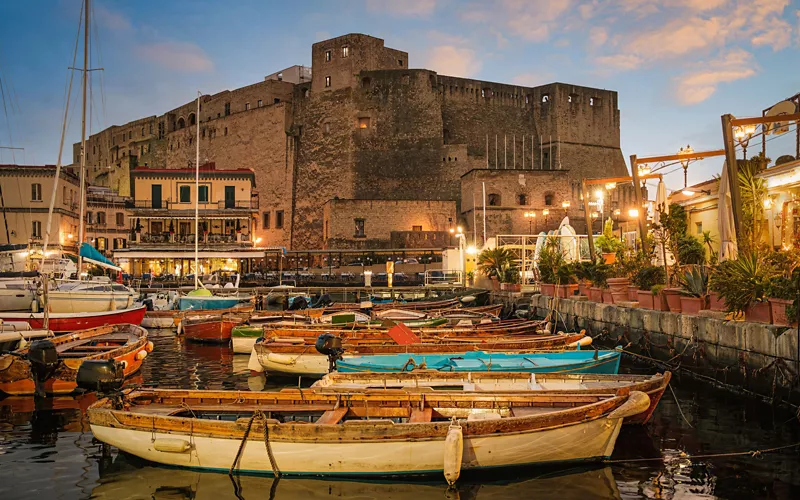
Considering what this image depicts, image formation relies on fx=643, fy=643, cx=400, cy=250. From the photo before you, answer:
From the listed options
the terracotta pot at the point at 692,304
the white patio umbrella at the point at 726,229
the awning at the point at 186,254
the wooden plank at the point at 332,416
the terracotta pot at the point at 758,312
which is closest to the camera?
the wooden plank at the point at 332,416

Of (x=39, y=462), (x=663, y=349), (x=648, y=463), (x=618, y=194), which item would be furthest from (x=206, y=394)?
(x=618, y=194)

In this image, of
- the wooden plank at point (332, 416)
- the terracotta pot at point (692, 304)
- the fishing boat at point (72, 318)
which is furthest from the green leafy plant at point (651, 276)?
the fishing boat at point (72, 318)

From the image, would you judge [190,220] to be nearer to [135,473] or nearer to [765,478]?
[135,473]

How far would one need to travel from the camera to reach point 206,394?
752 centimetres

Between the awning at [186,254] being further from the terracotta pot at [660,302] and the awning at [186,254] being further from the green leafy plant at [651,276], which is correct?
the terracotta pot at [660,302]

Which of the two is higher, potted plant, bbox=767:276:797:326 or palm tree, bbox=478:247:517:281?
palm tree, bbox=478:247:517:281

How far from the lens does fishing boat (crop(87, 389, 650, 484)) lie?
245 inches

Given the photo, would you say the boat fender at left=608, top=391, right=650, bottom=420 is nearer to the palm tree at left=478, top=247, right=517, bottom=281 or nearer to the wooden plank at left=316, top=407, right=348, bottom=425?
the wooden plank at left=316, top=407, right=348, bottom=425

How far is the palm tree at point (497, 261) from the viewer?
27.4m

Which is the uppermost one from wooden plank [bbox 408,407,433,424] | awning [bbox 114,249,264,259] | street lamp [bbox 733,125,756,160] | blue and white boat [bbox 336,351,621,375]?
street lamp [bbox 733,125,756,160]

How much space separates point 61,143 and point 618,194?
41.0 m

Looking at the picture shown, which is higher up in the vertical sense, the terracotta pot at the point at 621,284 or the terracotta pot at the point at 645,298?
the terracotta pot at the point at 621,284

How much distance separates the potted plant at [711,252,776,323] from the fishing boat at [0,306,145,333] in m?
14.6

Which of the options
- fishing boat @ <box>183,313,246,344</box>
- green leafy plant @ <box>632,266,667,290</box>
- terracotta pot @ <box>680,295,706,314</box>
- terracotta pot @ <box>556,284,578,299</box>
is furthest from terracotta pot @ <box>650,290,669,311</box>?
fishing boat @ <box>183,313,246,344</box>
